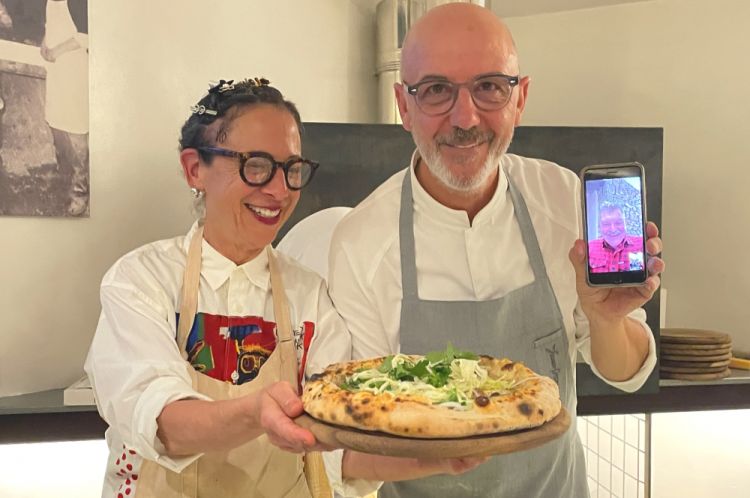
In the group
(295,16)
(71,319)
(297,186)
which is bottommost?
(71,319)

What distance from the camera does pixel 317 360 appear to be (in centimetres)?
161

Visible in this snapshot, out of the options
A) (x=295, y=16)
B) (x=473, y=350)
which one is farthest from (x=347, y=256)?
(x=295, y=16)

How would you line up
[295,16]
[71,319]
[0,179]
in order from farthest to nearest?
[295,16] < [71,319] < [0,179]

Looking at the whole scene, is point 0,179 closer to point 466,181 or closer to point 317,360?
point 317,360

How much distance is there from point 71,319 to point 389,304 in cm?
130

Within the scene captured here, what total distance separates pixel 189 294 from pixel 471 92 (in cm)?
76

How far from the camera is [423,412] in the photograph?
1155 millimetres

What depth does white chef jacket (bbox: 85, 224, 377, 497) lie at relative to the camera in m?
1.37

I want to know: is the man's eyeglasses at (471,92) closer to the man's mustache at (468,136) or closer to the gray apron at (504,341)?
the man's mustache at (468,136)

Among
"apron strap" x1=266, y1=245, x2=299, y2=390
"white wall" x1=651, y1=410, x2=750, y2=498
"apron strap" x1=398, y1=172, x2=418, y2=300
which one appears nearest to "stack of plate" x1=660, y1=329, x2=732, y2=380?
"white wall" x1=651, y1=410, x2=750, y2=498

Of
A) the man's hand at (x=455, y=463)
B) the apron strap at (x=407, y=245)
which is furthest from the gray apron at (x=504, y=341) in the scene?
the man's hand at (x=455, y=463)

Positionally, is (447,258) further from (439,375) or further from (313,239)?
(313,239)

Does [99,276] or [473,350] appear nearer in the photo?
[473,350]

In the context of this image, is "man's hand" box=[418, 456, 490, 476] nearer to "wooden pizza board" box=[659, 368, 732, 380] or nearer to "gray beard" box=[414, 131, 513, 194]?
"gray beard" box=[414, 131, 513, 194]
